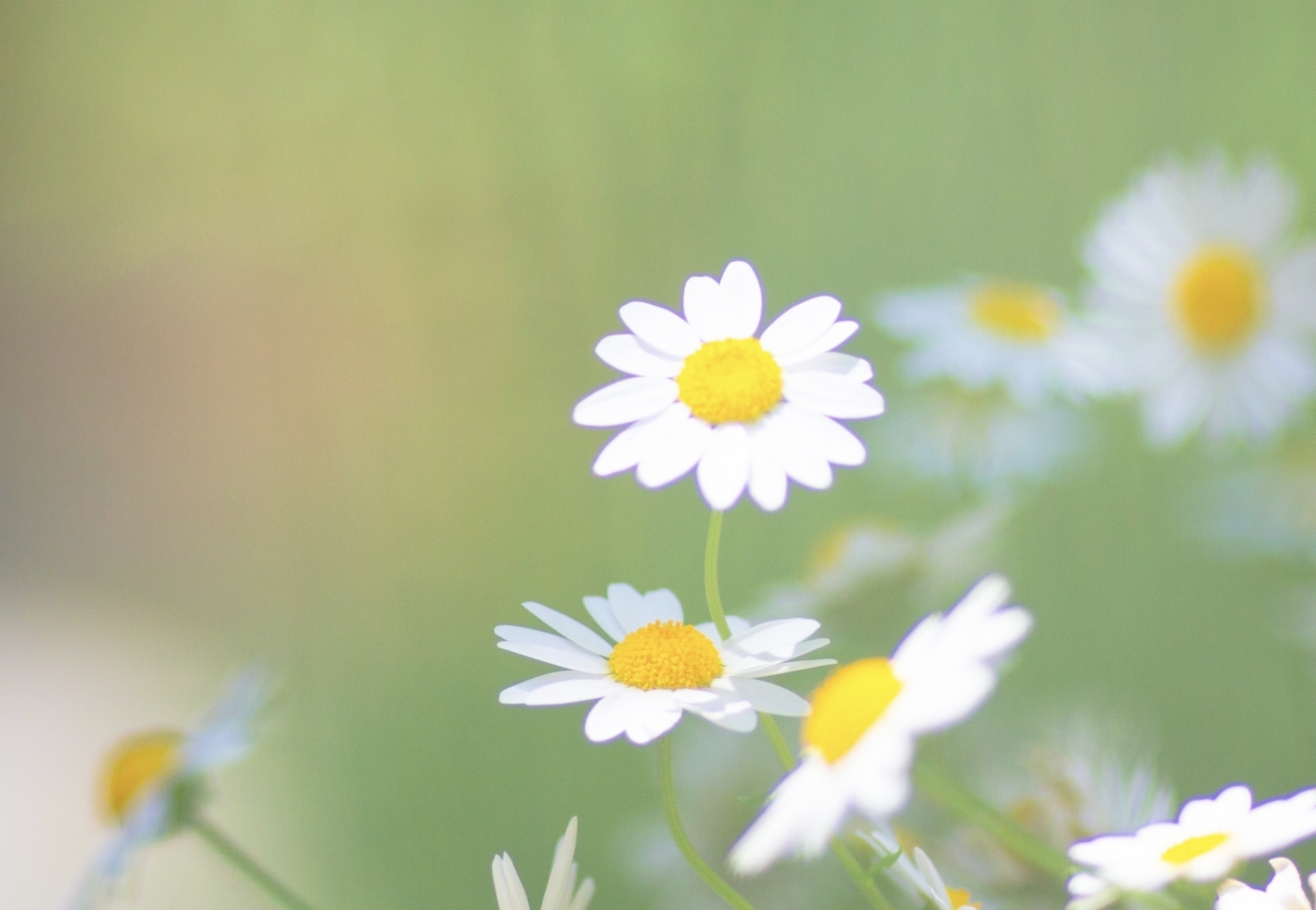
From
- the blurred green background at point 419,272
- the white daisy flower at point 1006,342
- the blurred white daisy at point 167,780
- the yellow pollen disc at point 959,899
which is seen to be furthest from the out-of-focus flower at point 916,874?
the blurred green background at point 419,272

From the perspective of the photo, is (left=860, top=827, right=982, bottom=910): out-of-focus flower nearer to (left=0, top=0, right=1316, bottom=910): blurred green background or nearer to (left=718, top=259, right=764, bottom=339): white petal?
(left=718, top=259, right=764, bottom=339): white petal

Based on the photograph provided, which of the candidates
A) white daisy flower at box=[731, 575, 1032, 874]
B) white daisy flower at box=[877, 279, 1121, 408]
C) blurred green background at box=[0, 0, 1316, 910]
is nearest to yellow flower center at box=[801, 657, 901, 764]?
white daisy flower at box=[731, 575, 1032, 874]

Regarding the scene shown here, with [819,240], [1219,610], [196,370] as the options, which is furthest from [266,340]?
[1219,610]

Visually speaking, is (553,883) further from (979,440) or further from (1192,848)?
(979,440)

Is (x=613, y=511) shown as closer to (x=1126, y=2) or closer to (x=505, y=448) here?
(x=505, y=448)

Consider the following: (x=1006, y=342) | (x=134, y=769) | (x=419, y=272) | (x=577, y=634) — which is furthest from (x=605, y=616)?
(x=419, y=272)

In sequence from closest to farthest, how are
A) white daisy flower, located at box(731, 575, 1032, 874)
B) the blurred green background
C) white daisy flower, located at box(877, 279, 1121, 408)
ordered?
1. white daisy flower, located at box(731, 575, 1032, 874)
2. white daisy flower, located at box(877, 279, 1121, 408)
3. the blurred green background
